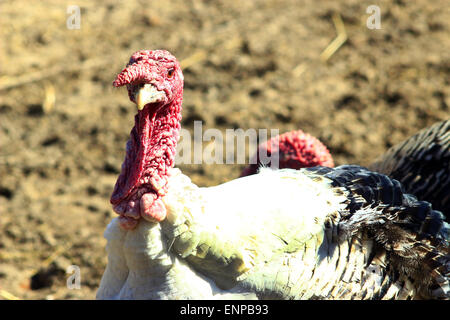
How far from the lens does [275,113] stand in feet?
15.4

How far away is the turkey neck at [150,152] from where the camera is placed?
2.14 m

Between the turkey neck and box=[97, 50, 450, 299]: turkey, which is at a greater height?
the turkey neck

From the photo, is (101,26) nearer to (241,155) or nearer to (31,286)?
(241,155)

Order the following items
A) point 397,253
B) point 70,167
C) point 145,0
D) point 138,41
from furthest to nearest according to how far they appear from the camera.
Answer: point 145,0 < point 138,41 < point 70,167 < point 397,253

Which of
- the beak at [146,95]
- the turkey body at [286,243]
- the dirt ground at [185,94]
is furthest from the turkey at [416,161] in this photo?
the beak at [146,95]

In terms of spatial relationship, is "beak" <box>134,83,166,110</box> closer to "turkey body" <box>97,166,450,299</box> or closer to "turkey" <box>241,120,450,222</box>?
"turkey body" <box>97,166,450,299</box>

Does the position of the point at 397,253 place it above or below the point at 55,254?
above

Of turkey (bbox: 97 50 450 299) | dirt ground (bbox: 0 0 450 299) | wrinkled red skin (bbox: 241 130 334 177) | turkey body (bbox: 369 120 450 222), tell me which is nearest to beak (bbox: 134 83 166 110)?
turkey (bbox: 97 50 450 299)

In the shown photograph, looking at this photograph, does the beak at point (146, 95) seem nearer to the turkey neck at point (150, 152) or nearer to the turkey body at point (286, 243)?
the turkey neck at point (150, 152)

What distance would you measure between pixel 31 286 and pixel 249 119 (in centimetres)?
203

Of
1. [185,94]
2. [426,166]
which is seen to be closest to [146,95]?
[426,166]

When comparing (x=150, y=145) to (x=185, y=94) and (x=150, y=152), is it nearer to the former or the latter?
(x=150, y=152)

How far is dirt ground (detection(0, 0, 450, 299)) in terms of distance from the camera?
151 inches
